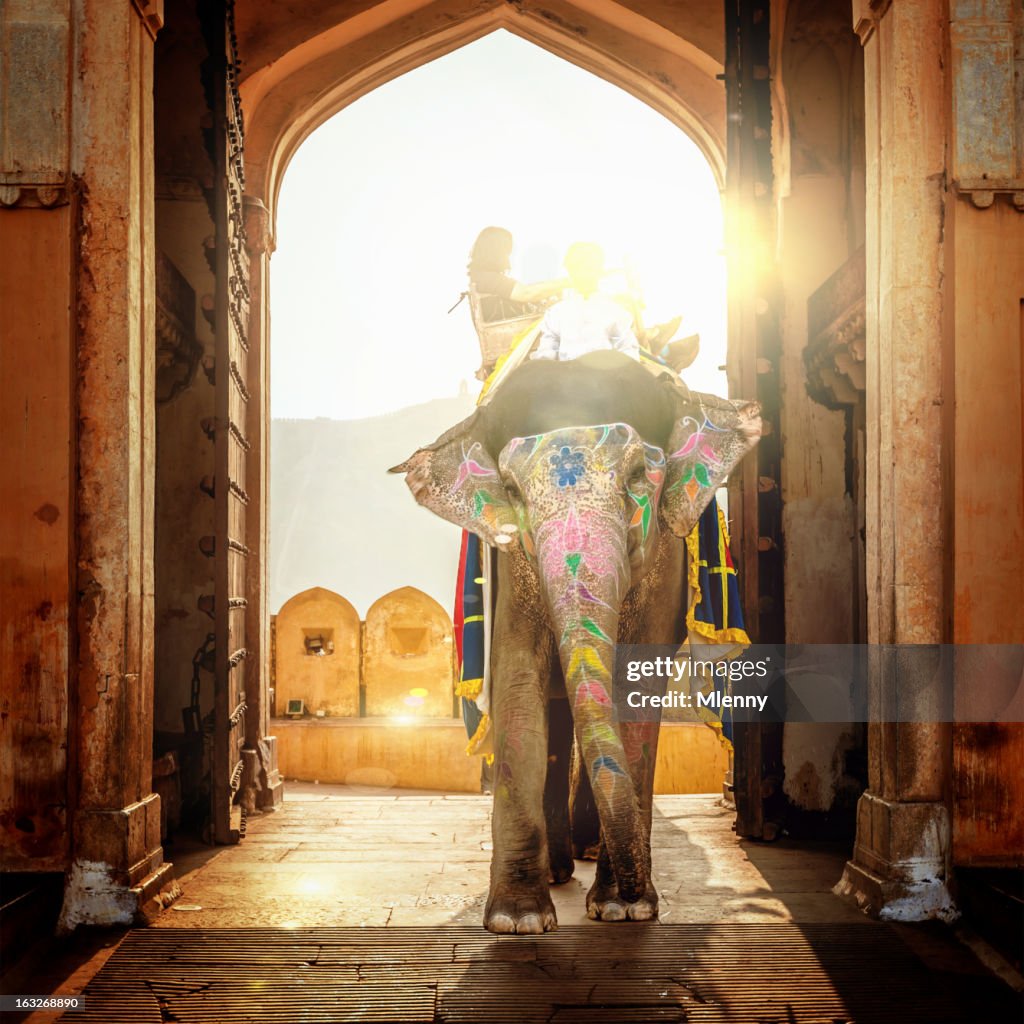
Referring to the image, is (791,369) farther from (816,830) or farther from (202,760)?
(202,760)

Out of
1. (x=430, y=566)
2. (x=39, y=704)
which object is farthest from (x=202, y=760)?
(x=430, y=566)

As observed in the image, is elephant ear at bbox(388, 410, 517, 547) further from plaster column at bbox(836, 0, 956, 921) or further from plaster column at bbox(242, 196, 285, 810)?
Answer: plaster column at bbox(242, 196, 285, 810)

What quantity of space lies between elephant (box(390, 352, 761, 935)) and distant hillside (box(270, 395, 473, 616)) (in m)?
65.9

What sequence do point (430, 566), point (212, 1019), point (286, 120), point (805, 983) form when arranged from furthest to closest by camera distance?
point (430, 566) → point (286, 120) → point (805, 983) → point (212, 1019)

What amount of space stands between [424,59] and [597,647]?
646 cm

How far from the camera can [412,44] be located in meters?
9.07

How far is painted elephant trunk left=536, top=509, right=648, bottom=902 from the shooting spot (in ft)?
13.2

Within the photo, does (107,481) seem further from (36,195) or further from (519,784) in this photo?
(519,784)

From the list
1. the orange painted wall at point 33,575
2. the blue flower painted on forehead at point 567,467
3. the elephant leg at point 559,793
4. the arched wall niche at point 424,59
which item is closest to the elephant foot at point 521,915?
the elephant leg at point 559,793

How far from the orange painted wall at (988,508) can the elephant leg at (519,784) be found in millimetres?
1568

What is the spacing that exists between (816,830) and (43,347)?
4.74m

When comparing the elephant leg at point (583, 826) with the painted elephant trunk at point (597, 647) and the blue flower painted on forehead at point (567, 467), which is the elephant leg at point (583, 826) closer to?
the painted elephant trunk at point (597, 647)

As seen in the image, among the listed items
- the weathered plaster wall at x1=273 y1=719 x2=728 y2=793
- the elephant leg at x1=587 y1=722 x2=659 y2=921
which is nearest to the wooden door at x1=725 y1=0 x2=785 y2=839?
the elephant leg at x1=587 y1=722 x2=659 y2=921

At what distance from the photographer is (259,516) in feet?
27.2
